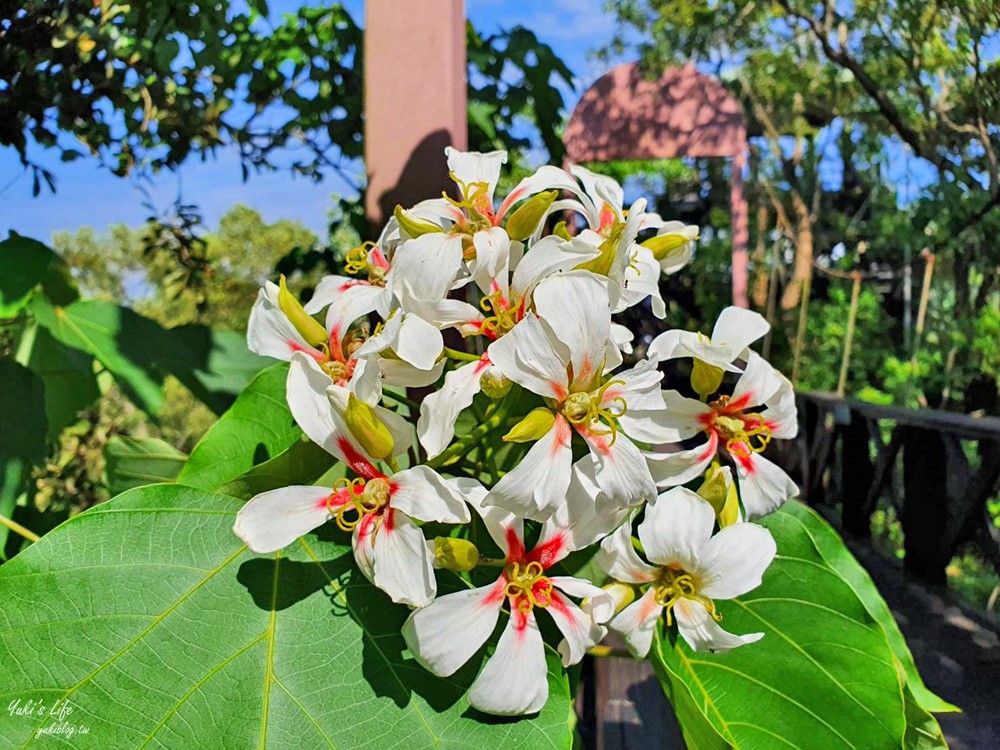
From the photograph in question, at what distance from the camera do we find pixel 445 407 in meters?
0.39

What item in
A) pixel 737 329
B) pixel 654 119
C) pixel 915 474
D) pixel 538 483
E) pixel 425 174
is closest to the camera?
pixel 538 483

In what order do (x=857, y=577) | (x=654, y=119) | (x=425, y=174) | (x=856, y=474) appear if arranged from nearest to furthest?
(x=857, y=577) → (x=425, y=174) → (x=654, y=119) → (x=856, y=474)

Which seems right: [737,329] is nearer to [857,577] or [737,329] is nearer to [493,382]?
[493,382]

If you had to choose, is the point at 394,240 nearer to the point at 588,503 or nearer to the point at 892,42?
the point at 588,503

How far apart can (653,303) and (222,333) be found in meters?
0.56

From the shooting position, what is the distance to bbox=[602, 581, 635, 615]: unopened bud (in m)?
0.42

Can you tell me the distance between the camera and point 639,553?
18.3 inches

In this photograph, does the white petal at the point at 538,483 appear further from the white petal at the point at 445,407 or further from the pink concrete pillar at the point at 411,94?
the pink concrete pillar at the point at 411,94

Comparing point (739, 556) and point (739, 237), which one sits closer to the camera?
point (739, 556)

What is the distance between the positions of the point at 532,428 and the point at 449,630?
0.35 ft

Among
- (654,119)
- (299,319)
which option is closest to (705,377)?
(299,319)

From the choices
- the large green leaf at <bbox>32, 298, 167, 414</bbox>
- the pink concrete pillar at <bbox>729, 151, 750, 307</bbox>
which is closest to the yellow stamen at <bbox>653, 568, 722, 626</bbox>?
the large green leaf at <bbox>32, 298, 167, 414</bbox>

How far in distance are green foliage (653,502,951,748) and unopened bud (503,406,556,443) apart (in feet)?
0.53

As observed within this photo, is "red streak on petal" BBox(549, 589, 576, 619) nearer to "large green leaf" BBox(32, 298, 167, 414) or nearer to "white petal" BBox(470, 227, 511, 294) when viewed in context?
"white petal" BBox(470, 227, 511, 294)
